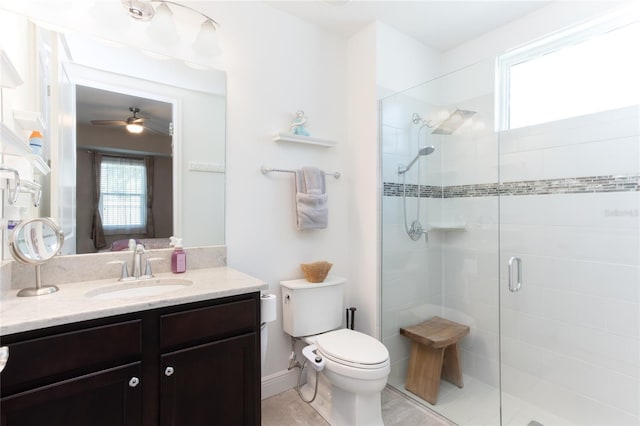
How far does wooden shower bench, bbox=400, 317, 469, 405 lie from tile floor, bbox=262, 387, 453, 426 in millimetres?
116

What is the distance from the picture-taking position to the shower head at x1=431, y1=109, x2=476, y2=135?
216 cm

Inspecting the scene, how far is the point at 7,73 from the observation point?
2.79ft

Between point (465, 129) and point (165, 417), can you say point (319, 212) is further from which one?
point (165, 417)

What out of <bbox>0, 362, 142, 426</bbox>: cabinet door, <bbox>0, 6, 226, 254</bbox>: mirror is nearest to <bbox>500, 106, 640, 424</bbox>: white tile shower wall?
<bbox>0, 6, 226, 254</bbox>: mirror

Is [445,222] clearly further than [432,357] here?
Yes

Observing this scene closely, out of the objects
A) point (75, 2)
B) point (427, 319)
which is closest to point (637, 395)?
point (427, 319)

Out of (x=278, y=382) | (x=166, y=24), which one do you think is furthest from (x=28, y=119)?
(x=278, y=382)

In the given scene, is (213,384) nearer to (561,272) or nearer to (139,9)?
(139,9)

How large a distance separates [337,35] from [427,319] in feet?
7.12

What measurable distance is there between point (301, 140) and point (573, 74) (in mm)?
1700

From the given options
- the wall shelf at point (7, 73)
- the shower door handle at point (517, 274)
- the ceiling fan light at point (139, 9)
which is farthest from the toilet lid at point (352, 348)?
the ceiling fan light at point (139, 9)

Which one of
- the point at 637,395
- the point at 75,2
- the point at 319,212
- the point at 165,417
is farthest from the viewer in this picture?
the point at 319,212

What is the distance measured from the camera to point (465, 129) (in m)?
2.19

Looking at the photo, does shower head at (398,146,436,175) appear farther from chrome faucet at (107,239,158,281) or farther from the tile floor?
chrome faucet at (107,239,158,281)
